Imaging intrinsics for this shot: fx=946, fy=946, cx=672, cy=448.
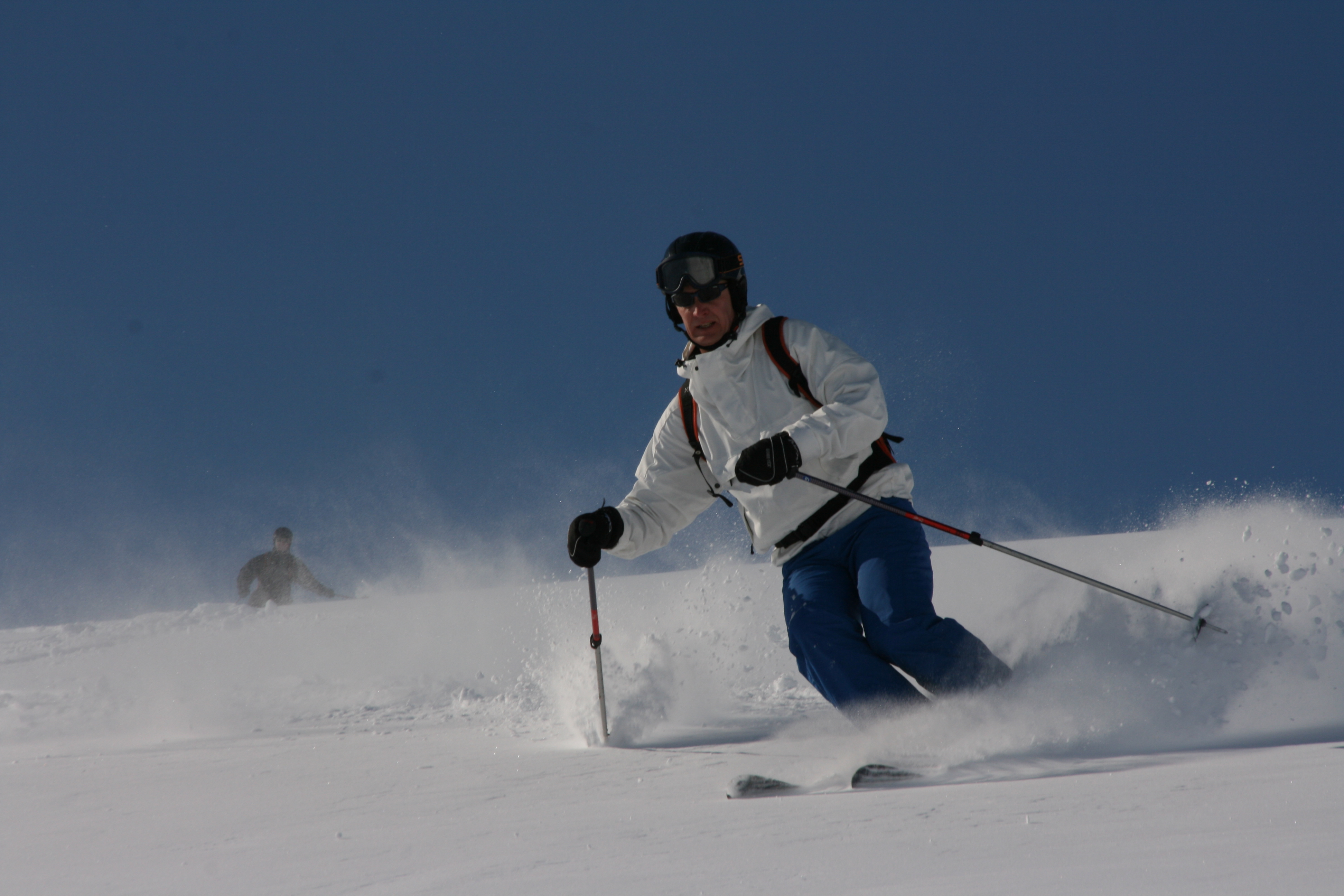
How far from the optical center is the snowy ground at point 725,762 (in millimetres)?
1705

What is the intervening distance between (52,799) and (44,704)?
3077mm

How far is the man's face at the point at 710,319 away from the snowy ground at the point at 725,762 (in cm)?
160

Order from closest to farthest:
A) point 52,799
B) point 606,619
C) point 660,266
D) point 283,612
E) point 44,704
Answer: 1. point 52,799
2. point 660,266
3. point 44,704
4. point 606,619
5. point 283,612

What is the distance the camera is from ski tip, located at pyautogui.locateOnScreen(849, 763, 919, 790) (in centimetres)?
252

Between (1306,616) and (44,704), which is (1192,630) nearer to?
(1306,616)

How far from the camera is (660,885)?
1634 mm

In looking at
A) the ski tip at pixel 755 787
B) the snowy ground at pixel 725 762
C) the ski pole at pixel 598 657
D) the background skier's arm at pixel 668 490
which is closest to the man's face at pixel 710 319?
the background skier's arm at pixel 668 490

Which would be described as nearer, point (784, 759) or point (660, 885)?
point (660, 885)

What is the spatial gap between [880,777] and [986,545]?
136 centimetres

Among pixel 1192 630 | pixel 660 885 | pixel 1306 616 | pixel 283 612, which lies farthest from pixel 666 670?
pixel 283 612

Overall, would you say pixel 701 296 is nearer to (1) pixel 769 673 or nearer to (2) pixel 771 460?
(2) pixel 771 460

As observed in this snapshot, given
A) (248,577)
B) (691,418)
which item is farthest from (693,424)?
(248,577)

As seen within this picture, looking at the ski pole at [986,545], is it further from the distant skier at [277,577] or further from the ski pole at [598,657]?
the distant skier at [277,577]

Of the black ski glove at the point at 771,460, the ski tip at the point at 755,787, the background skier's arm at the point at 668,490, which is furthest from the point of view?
the background skier's arm at the point at 668,490
